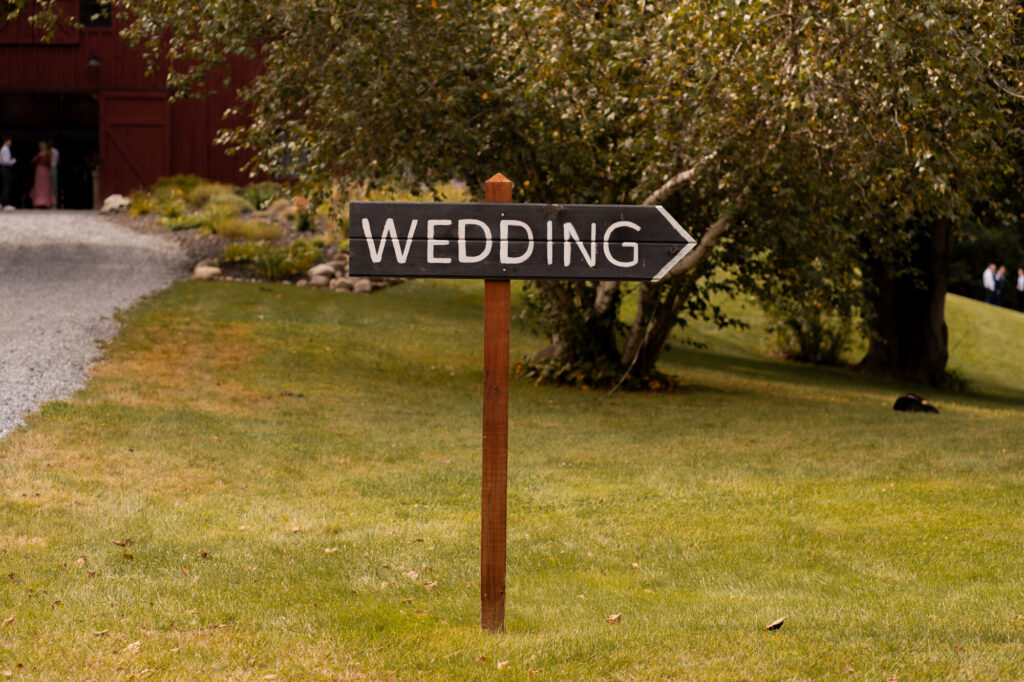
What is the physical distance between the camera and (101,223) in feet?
80.3

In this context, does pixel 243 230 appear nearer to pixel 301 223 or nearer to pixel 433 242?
pixel 301 223

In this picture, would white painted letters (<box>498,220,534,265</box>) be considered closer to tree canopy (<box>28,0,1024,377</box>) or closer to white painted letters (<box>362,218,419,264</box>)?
white painted letters (<box>362,218,419,264</box>)

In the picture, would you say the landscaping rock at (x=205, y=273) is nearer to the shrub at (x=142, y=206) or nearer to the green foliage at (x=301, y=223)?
the green foliage at (x=301, y=223)

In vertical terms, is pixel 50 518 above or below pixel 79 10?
below

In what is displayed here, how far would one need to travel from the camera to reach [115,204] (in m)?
26.5

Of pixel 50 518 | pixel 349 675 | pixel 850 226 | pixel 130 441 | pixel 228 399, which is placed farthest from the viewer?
pixel 850 226

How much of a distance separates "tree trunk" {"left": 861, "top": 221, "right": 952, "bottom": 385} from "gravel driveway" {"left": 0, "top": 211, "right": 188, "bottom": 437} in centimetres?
1178

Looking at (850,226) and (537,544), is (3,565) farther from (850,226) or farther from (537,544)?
(850,226)

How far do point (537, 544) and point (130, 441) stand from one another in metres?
3.71

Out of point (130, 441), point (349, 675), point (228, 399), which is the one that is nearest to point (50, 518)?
point (130, 441)

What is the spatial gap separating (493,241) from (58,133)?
30.5 meters

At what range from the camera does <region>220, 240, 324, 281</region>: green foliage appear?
2017 centimetres

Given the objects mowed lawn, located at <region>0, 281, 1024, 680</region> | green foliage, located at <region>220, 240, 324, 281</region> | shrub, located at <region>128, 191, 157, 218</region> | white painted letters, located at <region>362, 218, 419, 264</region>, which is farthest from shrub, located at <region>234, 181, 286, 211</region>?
white painted letters, located at <region>362, 218, 419, 264</region>

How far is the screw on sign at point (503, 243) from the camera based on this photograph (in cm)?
439
